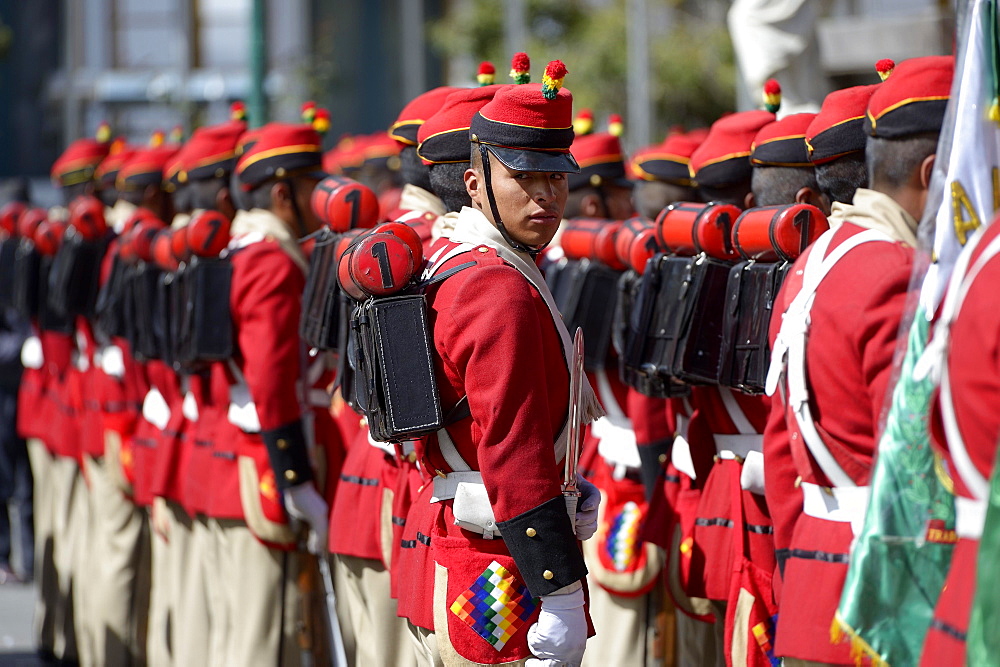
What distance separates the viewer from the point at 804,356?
10.9 feet

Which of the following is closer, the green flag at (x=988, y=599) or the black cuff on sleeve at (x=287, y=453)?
the green flag at (x=988, y=599)

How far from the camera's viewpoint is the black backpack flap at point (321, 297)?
502cm

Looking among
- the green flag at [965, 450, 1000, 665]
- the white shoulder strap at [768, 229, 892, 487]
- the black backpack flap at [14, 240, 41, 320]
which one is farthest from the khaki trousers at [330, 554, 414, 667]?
the black backpack flap at [14, 240, 41, 320]

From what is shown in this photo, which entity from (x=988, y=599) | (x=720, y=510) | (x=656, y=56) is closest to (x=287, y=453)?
(x=720, y=510)

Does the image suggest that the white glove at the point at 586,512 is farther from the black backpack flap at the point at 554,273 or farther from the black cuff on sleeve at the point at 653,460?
the black backpack flap at the point at 554,273

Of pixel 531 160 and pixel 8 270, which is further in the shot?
pixel 8 270

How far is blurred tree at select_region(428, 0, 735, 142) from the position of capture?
62.4ft

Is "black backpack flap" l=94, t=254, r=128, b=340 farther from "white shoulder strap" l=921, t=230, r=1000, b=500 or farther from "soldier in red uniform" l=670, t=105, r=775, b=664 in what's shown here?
"white shoulder strap" l=921, t=230, r=1000, b=500

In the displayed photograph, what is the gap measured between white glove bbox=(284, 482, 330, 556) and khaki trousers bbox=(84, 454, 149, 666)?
6.28 ft

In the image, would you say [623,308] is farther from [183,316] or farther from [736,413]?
[183,316]

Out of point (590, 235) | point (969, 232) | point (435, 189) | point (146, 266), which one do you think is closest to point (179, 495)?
point (146, 266)

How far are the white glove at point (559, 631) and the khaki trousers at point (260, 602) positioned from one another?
8.08 feet

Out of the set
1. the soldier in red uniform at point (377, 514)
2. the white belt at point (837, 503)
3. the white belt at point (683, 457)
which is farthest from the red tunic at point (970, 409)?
the soldier in red uniform at point (377, 514)

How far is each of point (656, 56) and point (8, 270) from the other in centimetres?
1210
